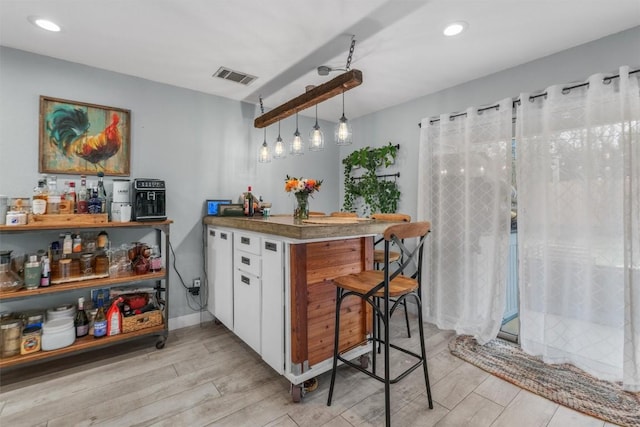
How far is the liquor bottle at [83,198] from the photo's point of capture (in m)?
2.37

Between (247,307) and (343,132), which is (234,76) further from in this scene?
(247,307)

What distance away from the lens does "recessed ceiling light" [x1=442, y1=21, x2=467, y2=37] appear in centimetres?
197

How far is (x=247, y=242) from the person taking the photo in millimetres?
2256

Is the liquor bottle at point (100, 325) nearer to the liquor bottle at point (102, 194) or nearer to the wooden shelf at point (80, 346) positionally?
the wooden shelf at point (80, 346)

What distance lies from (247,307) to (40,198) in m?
1.76

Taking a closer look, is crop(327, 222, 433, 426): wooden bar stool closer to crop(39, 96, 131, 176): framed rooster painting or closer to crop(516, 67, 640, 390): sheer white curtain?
crop(516, 67, 640, 390): sheer white curtain

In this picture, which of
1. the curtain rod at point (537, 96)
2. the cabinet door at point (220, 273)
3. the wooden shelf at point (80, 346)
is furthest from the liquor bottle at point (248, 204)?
the curtain rod at point (537, 96)

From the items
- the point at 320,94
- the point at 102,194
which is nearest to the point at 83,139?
the point at 102,194

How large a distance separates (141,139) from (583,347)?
4112mm

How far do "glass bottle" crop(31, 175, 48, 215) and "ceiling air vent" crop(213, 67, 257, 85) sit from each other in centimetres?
167

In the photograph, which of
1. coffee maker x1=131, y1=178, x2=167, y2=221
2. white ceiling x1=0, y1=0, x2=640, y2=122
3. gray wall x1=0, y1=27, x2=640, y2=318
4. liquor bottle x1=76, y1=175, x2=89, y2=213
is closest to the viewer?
white ceiling x1=0, y1=0, x2=640, y2=122

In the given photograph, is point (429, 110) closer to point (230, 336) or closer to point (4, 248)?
point (230, 336)

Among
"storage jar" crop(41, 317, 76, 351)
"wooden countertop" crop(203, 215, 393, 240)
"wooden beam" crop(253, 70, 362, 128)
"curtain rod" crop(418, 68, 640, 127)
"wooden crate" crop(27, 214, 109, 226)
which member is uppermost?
"wooden beam" crop(253, 70, 362, 128)

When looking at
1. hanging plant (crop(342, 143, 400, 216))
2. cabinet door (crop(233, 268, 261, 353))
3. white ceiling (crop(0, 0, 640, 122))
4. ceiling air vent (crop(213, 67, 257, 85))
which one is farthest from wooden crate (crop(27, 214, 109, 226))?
hanging plant (crop(342, 143, 400, 216))
